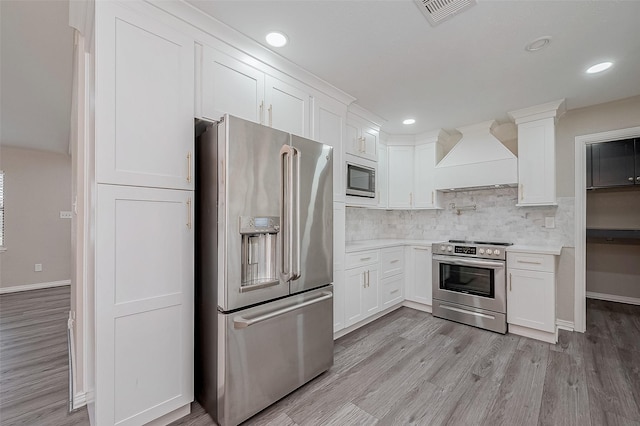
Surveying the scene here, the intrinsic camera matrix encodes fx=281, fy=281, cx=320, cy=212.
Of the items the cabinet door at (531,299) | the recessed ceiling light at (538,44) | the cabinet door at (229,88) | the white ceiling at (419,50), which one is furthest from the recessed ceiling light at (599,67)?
the cabinet door at (229,88)

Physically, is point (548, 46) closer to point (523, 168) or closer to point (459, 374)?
point (523, 168)

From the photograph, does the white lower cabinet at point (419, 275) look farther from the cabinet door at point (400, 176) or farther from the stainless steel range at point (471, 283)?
the cabinet door at point (400, 176)

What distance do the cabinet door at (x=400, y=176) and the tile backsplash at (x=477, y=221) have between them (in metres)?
0.43

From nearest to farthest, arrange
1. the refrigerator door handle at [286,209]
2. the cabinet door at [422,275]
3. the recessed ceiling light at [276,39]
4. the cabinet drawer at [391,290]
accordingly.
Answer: the refrigerator door handle at [286,209] → the recessed ceiling light at [276,39] → the cabinet drawer at [391,290] → the cabinet door at [422,275]

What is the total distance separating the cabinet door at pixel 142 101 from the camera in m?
1.48

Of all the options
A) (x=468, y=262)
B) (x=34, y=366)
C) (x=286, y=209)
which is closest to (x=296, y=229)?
(x=286, y=209)

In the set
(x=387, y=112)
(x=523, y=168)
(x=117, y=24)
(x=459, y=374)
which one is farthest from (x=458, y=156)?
(x=117, y=24)

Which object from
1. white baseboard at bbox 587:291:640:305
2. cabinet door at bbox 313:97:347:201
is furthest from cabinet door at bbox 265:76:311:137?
white baseboard at bbox 587:291:640:305

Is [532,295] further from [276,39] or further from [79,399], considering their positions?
[79,399]

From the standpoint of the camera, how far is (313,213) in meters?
Result: 2.13

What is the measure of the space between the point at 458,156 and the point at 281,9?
2.99 metres

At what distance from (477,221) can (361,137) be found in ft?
6.82

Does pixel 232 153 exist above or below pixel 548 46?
below

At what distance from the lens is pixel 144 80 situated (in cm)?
161
